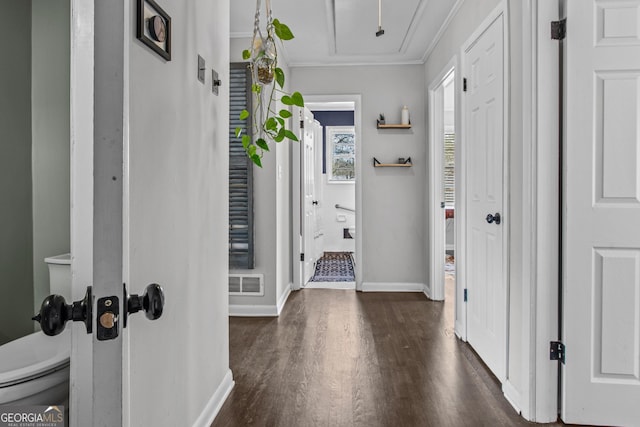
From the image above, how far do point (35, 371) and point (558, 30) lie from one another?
2351 millimetres

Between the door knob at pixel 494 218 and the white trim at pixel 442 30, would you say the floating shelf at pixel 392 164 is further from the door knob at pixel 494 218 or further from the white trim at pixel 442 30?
the door knob at pixel 494 218

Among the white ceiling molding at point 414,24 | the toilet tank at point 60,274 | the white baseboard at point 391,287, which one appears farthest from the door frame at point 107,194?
the white baseboard at point 391,287

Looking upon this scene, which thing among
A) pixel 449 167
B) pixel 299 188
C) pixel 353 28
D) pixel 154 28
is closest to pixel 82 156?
pixel 154 28

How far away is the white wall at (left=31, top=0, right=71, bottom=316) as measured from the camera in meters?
1.41

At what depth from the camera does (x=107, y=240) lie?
1.90ft

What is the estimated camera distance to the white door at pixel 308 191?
4824mm

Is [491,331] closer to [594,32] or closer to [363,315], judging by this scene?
[363,315]

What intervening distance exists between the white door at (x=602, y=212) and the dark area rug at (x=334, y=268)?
3.47m

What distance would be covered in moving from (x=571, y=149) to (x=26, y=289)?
2299mm

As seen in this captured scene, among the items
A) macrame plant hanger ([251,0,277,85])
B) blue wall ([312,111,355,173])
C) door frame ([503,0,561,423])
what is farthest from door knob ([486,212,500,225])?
blue wall ([312,111,355,173])

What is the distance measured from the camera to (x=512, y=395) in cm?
212

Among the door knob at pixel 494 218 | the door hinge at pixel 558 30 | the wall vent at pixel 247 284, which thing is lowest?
the wall vent at pixel 247 284

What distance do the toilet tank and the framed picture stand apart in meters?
0.74

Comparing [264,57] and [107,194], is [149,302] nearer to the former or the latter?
[107,194]
